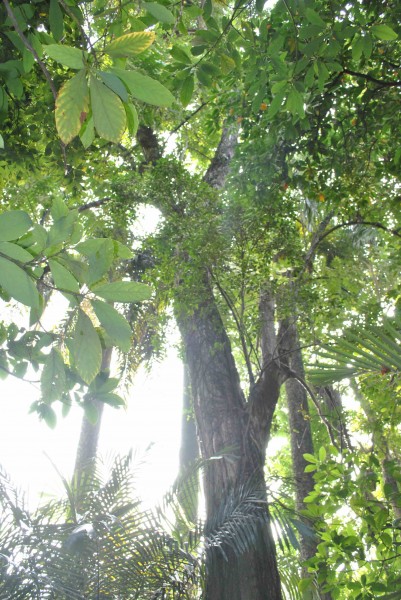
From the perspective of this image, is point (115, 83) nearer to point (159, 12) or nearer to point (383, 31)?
point (159, 12)

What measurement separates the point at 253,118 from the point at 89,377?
341 cm

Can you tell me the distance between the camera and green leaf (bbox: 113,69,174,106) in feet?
3.03

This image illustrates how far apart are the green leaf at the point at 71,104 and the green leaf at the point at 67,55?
0.06ft

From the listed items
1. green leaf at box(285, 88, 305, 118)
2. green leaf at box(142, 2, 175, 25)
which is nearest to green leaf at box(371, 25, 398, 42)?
green leaf at box(285, 88, 305, 118)

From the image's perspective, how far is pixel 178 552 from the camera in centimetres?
365

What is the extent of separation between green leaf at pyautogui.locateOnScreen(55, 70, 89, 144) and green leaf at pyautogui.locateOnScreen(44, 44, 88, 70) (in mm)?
19

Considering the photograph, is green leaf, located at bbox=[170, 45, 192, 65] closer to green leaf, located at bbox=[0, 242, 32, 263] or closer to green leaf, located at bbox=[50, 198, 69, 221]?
green leaf, located at bbox=[50, 198, 69, 221]

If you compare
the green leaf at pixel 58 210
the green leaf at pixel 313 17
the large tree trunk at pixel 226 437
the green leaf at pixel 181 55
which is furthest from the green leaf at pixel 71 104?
the large tree trunk at pixel 226 437

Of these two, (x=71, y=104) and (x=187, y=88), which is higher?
(x=187, y=88)

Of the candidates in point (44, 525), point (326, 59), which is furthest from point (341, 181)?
point (44, 525)

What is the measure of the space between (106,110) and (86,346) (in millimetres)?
408

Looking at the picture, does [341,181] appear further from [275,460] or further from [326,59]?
[275,460]

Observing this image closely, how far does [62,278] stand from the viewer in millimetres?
1080

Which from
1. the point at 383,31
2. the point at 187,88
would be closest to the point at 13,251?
the point at 187,88
